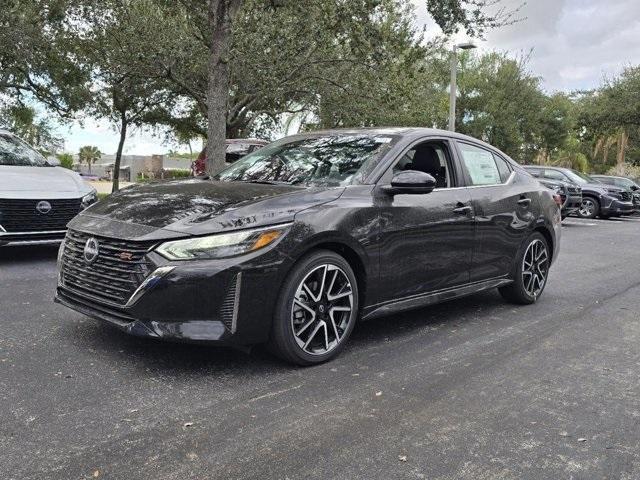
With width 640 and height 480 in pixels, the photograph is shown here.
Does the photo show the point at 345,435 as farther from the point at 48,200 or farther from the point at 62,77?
the point at 62,77

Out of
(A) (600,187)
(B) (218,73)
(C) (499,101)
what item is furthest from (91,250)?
(C) (499,101)

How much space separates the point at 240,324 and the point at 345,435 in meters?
0.96

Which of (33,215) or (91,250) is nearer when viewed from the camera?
(91,250)

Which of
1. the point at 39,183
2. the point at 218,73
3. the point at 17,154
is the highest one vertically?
the point at 218,73

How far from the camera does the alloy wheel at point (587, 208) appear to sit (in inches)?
767

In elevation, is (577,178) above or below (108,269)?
above

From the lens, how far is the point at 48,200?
7.05 m

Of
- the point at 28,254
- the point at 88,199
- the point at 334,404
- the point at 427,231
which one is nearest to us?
the point at 334,404

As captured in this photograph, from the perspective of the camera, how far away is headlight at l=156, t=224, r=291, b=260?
11.4ft

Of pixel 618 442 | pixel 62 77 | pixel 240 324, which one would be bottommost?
pixel 618 442

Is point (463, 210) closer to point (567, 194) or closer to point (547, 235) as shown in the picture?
point (547, 235)

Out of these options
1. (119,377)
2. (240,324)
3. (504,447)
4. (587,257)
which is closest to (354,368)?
(240,324)

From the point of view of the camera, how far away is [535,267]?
Answer: 19.6 ft

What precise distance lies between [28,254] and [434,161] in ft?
18.6
